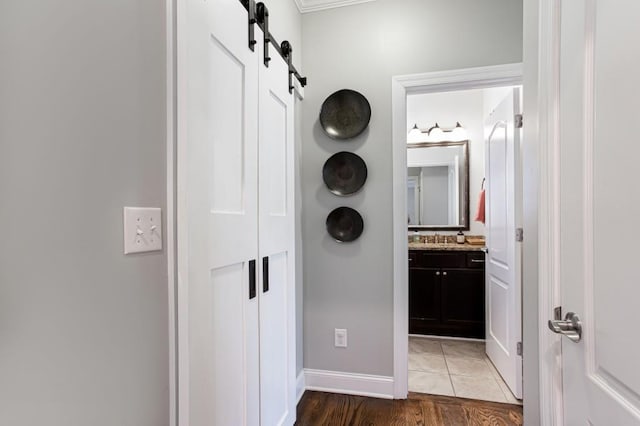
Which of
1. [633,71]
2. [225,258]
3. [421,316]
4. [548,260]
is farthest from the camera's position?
[421,316]

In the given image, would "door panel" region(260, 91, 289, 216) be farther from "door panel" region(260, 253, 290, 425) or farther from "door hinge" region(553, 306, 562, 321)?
"door hinge" region(553, 306, 562, 321)

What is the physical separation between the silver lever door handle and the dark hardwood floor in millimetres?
1395

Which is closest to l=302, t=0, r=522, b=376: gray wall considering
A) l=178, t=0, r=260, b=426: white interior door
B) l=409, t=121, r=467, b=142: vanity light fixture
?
l=178, t=0, r=260, b=426: white interior door

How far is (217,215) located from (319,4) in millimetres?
1941

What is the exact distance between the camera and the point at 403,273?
2219mm

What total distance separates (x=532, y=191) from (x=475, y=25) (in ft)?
4.85

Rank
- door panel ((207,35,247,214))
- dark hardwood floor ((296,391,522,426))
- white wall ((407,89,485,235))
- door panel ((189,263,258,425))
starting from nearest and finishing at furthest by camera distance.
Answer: door panel ((189,263,258,425)) → door panel ((207,35,247,214)) → dark hardwood floor ((296,391,522,426)) → white wall ((407,89,485,235))

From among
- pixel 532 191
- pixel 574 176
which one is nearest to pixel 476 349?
pixel 532 191

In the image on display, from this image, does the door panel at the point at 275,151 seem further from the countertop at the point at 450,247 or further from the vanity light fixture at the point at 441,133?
the vanity light fixture at the point at 441,133

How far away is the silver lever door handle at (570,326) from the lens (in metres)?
0.87

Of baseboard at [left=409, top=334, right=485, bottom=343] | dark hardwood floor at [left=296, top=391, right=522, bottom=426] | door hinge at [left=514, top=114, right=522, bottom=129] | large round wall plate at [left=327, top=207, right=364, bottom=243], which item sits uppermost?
door hinge at [left=514, top=114, right=522, bottom=129]

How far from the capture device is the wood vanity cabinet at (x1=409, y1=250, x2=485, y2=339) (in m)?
3.23

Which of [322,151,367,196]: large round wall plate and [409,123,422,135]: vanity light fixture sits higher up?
[409,123,422,135]: vanity light fixture

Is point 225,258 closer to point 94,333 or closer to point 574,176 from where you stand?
point 94,333
